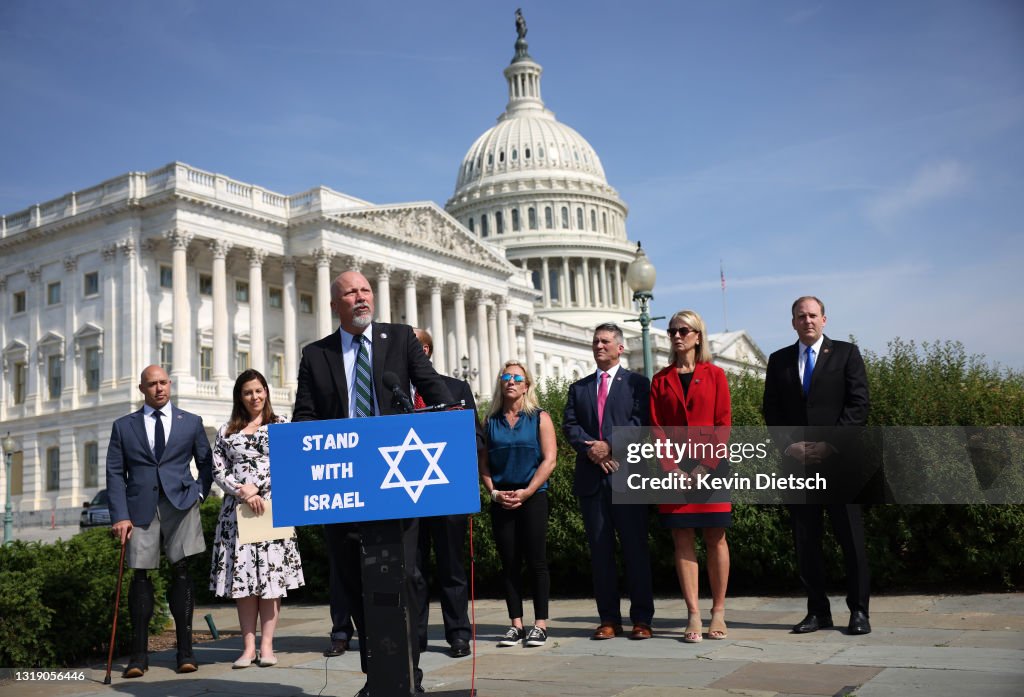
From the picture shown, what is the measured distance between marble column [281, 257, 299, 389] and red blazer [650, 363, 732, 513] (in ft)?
158

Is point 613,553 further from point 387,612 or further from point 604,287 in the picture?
point 604,287

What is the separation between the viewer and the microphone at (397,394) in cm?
554

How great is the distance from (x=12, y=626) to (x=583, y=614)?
17.1 feet

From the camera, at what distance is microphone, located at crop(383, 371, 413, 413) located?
18.2ft

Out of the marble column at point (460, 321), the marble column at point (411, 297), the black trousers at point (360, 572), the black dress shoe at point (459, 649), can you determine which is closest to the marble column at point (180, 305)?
the marble column at point (411, 297)

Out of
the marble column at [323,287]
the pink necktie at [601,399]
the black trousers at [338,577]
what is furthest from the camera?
the marble column at [323,287]

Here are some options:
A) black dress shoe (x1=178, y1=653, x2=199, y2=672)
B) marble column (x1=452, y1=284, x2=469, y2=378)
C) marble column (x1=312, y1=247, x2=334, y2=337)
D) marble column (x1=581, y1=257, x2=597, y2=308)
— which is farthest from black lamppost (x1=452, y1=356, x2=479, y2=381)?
marble column (x1=581, y1=257, x2=597, y2=308)

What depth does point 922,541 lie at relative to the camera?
389 inches

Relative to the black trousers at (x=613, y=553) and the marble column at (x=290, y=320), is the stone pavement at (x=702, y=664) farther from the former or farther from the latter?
the marble column at (x=290, y=320)

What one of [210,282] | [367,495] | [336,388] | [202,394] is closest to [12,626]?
[336,388]

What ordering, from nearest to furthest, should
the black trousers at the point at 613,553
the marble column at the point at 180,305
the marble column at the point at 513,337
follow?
the black trousers at the point at 613,553 → the marble column at the point at 180,305 → the marble column at the point at 513,337

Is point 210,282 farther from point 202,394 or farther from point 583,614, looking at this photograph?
point 583,614

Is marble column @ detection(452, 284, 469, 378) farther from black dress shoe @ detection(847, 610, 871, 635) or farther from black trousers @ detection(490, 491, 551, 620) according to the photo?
black dress shoe @ detection(847, 610, 871, 635)

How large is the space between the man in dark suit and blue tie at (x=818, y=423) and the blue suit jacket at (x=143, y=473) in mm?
4925
